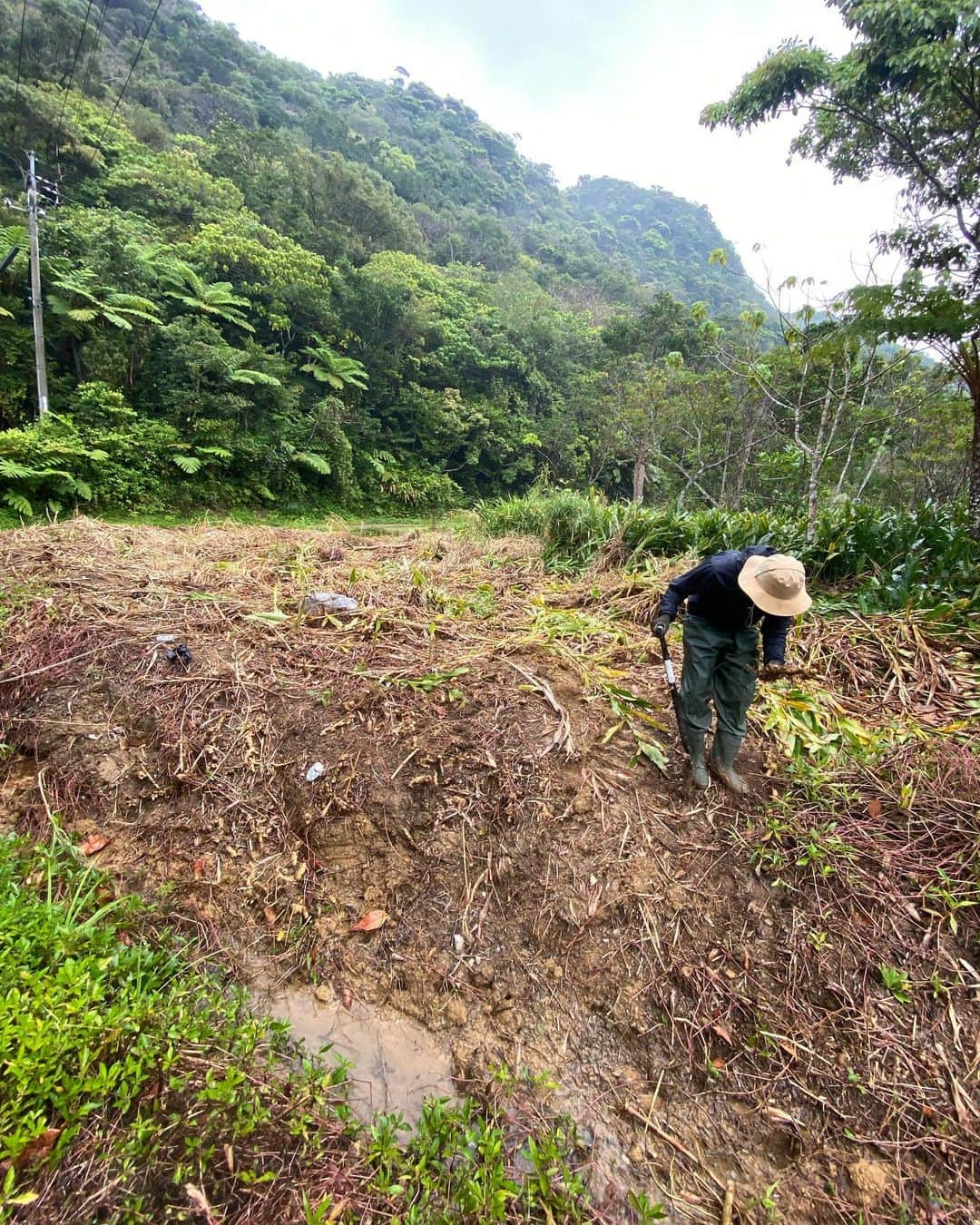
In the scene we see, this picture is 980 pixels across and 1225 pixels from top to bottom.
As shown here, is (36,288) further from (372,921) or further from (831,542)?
(831,542)

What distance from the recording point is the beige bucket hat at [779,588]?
2.29 m

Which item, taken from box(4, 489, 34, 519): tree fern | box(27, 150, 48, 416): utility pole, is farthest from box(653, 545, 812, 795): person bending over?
box(27, 150, 48, 416): utility pole

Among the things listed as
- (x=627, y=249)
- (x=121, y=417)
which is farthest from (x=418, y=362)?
(x=627, y=249)

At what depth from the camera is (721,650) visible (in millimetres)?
2623

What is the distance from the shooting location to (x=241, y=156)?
1728cm

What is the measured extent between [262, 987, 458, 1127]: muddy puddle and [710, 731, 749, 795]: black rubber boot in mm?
1672

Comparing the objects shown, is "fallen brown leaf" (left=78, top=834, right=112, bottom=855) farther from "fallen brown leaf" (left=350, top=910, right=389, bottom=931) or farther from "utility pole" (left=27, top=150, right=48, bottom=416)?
"utility pole" (left=27, top=150, right=48, bottom=416)

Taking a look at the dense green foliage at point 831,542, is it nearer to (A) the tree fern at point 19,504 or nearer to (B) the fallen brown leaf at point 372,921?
(B) the fallen brown leaf at point 372,921

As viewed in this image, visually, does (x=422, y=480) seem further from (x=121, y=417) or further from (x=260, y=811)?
(x=260, y=811)

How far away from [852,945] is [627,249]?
68690 mm

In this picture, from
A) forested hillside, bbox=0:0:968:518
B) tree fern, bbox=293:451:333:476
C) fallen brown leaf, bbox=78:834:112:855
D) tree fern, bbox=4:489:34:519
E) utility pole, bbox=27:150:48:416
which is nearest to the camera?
fallen brown leaf, bbox=78:834:112:855

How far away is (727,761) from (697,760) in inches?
5.5

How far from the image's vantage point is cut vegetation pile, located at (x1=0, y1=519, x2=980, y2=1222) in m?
1.83

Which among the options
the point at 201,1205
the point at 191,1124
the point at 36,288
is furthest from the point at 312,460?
the point at 201,1205
